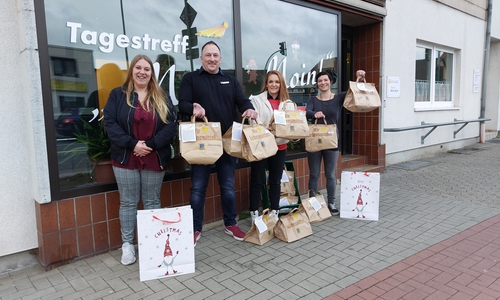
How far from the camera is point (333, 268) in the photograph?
10.2ft

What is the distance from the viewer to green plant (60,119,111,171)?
336 centimetres

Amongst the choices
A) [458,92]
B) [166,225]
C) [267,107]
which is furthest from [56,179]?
[458,92]

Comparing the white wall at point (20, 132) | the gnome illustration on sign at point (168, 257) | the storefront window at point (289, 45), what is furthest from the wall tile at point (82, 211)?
the storefront window at point (289, 45)

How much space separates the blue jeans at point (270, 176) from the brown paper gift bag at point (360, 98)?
3.25 feet

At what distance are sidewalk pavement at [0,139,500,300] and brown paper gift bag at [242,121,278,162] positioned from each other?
0.98 meters

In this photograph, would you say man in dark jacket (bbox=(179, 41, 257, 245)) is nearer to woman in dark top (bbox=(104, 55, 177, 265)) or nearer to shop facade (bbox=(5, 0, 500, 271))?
woman in dark top (bbox=(104, 55, 177, 265))

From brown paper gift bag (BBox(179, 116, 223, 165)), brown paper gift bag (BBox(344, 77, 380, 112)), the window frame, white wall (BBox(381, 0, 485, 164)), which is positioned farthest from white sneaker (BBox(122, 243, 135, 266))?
the window frame

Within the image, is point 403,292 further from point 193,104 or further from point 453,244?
point 193,104

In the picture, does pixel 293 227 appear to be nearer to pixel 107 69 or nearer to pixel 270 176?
pixel 270 176

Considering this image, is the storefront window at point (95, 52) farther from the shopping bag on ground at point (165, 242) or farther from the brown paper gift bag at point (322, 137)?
the brown paper gift bag at point (322, 137)

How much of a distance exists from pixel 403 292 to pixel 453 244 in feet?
4.07

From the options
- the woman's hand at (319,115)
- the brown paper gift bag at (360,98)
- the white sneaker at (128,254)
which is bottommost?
the white sneaker at (128,254)

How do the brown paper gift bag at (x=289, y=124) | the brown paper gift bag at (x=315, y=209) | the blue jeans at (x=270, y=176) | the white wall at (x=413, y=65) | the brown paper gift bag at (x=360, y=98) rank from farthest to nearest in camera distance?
1. the white wall at (x=413, y=65)
2. the brown paper gift bag at (x=315, y=209)
3. the brown paper gift bag at (x=360, y=98)
4. the blue jeans at (x=270, y=176)
5. the brown paper gift bag at (x=289, y=124)

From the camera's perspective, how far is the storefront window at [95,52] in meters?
3.22
